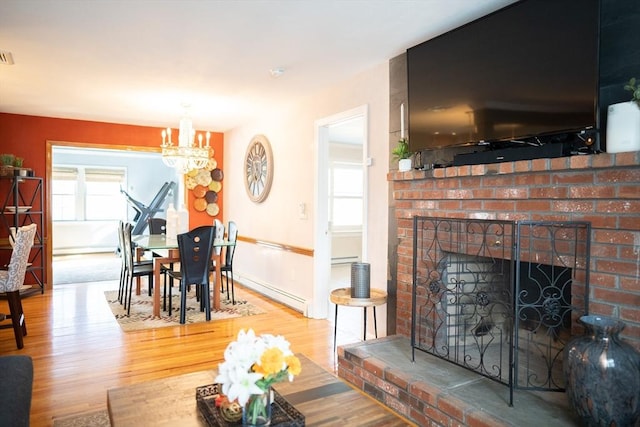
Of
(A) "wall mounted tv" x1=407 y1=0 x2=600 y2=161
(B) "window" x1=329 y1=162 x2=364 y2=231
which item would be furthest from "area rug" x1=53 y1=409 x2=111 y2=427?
(B) "window" x1=329 y1=162 x2=364 y2=231

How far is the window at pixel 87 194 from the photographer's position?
10172mm

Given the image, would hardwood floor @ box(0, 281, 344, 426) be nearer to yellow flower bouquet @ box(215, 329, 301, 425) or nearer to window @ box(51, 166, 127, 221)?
yellow flower bouquet @ box(215, 329, 301, 425)

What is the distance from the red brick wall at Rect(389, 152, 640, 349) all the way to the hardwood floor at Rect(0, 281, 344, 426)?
1.66 meters

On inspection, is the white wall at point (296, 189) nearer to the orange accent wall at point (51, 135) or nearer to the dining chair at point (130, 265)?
the orange accent wall at point (51, 135)

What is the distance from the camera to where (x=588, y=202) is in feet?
6.54

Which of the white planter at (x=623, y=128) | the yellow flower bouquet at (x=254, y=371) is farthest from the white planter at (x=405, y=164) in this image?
the yellow flower bouquet at (x=254, y=371)

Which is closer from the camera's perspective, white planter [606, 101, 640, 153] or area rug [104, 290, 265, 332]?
white planter [606, 101, 640, 153]

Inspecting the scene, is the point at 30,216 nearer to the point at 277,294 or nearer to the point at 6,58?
the point at 6,58

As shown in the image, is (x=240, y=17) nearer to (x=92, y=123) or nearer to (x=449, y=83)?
(x=449, y=83)

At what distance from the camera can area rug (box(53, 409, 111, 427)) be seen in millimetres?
2340

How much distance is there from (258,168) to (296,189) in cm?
122

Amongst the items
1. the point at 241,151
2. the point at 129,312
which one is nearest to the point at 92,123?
the point at 241,151

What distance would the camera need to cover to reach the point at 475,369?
2398 mm

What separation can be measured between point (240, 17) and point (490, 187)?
6.12 ft
